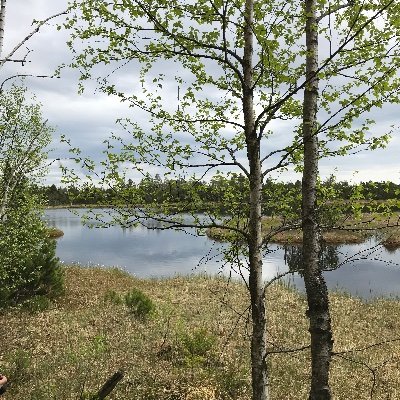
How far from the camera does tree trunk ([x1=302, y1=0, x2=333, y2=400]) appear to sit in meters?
4.65

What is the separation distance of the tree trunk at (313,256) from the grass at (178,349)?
47cm

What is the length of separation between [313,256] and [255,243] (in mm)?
696

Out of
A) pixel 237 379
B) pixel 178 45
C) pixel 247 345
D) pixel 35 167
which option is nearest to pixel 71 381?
pixel 237 379

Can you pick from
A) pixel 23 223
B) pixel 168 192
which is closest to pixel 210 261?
pixel 23 223

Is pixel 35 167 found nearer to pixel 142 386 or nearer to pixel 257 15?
pixel 142 386

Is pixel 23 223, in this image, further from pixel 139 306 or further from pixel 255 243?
pixel 255 243

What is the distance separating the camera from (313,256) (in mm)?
4758

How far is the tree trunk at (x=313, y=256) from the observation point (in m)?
4.65

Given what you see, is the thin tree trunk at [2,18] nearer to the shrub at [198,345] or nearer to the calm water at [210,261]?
the shrub at [198,345]

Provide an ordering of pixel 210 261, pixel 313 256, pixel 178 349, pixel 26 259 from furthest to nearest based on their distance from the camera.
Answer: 1. pixel 210 261
2. pixel 26 259
3. pixel 178 349
4. pixel 313 256

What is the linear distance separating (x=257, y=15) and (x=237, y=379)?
22.8ft

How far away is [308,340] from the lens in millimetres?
11516

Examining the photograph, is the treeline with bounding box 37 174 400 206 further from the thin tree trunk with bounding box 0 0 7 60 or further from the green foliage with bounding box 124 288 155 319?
the green foliage with bounding box 124 288 155 319

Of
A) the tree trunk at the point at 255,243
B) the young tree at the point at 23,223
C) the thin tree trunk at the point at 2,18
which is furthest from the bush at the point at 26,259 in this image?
the thin tree trunk at the point at 2,18
